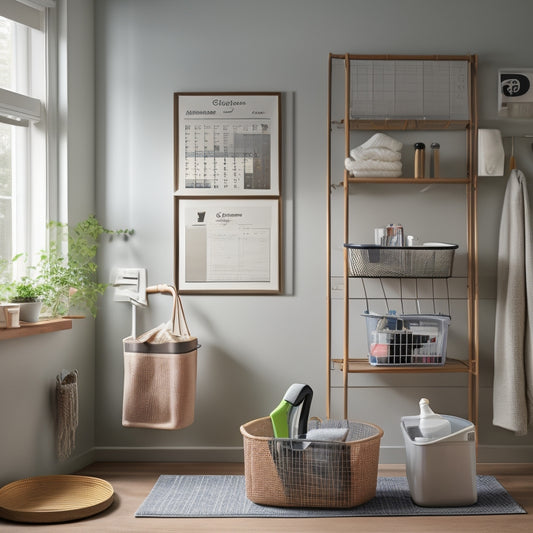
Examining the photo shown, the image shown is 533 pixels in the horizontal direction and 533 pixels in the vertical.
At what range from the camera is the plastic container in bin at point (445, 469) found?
106 inches

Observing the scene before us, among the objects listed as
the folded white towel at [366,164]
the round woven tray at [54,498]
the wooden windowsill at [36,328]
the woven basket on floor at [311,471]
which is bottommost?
the round woven tray at [54,498]

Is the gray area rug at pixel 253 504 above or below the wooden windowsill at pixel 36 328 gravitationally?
below

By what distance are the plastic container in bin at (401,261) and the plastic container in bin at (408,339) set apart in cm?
20

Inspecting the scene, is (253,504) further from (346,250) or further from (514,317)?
(514,317)

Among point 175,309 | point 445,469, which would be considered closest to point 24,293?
point 175,309

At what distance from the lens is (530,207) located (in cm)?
334

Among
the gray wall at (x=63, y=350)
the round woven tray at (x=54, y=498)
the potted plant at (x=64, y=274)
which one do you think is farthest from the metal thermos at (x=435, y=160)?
the round woven tray at (x=54, y=498)

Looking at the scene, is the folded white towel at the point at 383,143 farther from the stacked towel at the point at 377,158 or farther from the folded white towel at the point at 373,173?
the folded white towel at the point at 373,173

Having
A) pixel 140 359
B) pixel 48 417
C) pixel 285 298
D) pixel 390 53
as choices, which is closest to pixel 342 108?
pixel 390 53

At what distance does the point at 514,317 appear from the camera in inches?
125

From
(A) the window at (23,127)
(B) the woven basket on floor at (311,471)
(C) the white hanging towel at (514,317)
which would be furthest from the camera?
(C) the white hanging towel at (514,317)

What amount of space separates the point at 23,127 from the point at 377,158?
171 centimetres

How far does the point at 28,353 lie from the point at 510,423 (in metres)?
2.30

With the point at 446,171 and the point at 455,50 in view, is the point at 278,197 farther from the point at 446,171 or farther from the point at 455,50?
the point at 455,50
